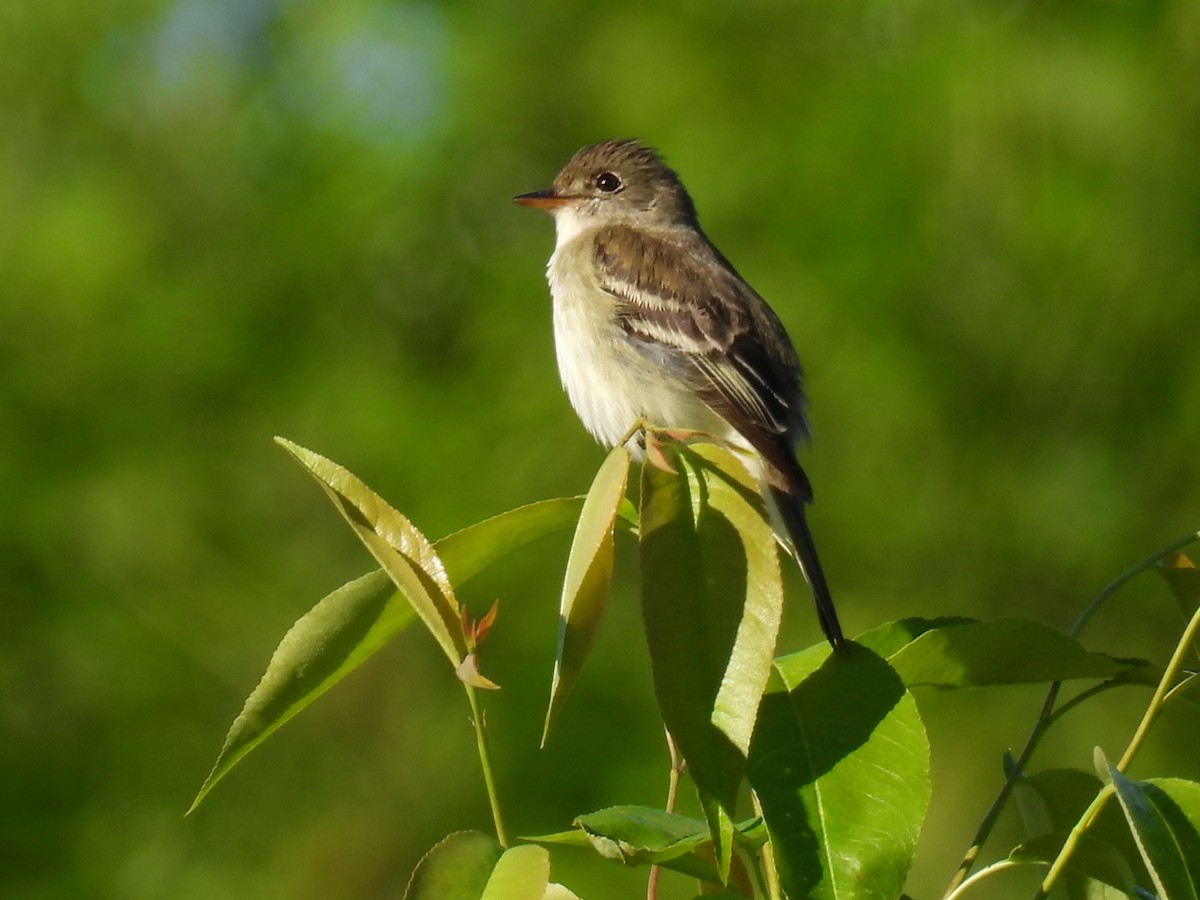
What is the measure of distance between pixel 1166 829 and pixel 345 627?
93 cm

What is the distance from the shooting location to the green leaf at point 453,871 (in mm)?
1646

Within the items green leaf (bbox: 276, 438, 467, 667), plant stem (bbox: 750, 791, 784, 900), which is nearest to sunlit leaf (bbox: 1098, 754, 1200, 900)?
plant stem (bbox: 750, 791, 784, 900)

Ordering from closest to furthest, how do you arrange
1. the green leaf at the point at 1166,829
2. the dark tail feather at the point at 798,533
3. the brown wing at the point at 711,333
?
the green leaf at the point at 1166,829, the dark tail feather at the point at 798,533, the brown wing at the point at 711,333

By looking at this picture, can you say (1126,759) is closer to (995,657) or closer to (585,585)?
(995,657)

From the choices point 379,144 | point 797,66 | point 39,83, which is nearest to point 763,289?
point 797,66

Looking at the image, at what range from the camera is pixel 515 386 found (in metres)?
6.24

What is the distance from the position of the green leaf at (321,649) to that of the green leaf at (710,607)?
0.34m

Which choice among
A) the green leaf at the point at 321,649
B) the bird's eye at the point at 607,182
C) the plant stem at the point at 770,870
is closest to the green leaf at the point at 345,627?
the green leaf at the point at 321,649

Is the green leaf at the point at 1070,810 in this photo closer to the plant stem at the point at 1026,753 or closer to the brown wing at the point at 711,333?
the plant stem at the point at 1026,753

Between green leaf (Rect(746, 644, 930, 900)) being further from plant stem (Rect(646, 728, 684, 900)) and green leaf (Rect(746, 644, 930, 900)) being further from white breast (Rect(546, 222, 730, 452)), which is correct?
white breast (Rect(546, 222, 730, 452))

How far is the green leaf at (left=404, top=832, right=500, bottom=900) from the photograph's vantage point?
64.8 inches

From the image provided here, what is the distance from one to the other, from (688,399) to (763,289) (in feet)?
7.17

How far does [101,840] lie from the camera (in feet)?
19.8

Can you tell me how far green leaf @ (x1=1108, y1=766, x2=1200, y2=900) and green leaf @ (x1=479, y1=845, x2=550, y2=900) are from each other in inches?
22.9
